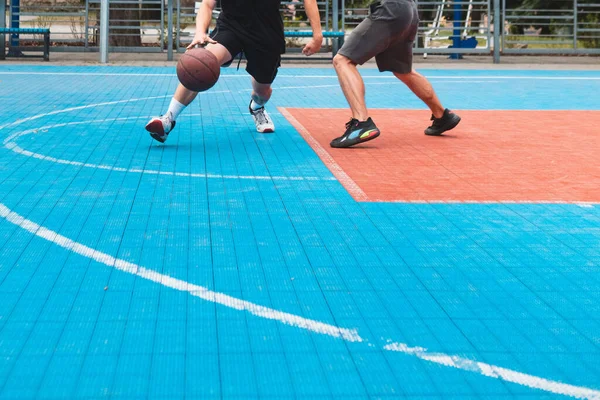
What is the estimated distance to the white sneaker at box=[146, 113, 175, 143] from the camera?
754 centimetres

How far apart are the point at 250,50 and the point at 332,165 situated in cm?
152

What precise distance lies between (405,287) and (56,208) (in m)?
2.34

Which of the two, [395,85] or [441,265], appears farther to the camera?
[395,85]

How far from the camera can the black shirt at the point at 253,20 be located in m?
7.85

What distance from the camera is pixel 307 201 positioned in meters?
5.75

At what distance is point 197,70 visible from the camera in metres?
7.43

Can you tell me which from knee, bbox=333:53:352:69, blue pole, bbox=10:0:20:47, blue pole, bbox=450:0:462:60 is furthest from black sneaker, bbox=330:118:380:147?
blue pole, bbox=450:0:462:60

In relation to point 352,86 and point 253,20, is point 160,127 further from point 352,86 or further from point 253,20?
point 352,86

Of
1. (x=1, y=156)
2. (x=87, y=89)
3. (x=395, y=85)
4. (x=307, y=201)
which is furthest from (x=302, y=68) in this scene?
(x=307, y=201)

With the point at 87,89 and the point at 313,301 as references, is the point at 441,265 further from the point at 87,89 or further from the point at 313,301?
the point at 87,89

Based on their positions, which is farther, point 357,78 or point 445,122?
point 445,122

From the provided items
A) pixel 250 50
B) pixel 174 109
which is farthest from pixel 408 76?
pixel 174 109

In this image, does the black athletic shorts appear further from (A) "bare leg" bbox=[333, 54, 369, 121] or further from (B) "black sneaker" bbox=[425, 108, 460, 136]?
(B) "black sneaker" bbox=[425, 108, 460, 136]

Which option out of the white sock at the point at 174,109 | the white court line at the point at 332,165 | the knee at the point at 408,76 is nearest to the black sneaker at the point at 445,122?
the knee at the point at 408,76
